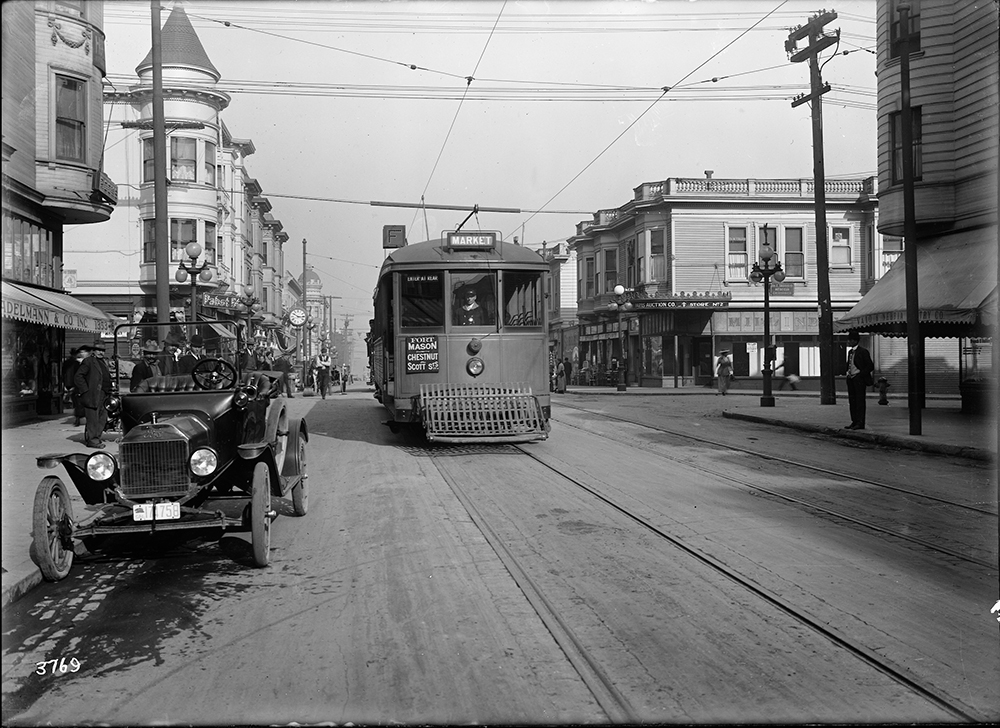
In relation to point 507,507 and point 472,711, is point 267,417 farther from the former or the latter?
point 472,711

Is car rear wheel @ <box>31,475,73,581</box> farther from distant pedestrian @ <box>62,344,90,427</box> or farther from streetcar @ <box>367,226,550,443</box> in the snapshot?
distant pedestrian @ <box>62,344,90,427</box>

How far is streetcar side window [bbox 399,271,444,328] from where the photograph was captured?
44.7 ft

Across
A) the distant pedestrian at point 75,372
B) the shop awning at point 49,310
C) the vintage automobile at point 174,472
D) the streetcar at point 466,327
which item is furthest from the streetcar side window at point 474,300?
the shop awning at point 49,310

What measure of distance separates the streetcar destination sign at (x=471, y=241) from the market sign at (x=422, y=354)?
1581 millimetres

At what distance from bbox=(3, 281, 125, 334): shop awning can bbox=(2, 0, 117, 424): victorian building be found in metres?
0.04

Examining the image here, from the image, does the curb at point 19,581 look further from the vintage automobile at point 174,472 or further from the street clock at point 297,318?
the street clock at point 297,318

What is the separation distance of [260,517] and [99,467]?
51.0 inches

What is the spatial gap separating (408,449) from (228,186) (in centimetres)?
3080

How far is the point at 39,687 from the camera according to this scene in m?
4.15

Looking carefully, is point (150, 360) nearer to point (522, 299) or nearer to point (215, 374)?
point (215, 374)

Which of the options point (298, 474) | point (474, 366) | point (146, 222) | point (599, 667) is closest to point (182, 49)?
point (474, 366)

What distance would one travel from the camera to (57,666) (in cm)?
441

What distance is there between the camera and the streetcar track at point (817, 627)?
389cm

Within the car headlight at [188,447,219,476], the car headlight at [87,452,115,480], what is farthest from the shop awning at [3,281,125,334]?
the car headlight at [188,447,219,476]
